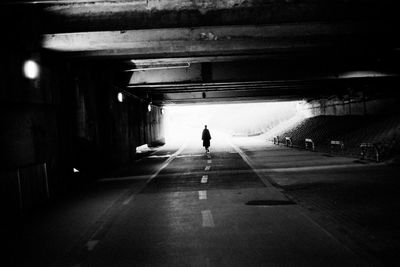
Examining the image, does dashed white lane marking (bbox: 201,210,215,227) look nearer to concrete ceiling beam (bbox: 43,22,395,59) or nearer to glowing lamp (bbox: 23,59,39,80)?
concrete ceiling beam (bbox: 43,22,395,59)

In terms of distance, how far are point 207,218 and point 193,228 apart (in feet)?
3.11

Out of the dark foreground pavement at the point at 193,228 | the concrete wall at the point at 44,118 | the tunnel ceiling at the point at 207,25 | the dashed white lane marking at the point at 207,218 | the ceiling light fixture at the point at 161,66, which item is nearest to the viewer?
the dark foreground pavement at the point at 193,228

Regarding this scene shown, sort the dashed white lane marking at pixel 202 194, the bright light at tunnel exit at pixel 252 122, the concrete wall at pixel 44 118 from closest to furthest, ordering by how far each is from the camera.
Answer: the concrete wall at pixel 44 118 → the dashed white lane marking at pixel 202 194 → the bright light at tunnel exit at pixel 252 122

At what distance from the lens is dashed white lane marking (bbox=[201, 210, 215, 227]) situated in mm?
8609

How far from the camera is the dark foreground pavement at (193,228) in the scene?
631cm

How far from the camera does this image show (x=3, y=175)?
31.8ft

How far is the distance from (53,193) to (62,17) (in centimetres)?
572

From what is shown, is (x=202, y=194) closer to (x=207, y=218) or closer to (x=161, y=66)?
(x=207, y=218)

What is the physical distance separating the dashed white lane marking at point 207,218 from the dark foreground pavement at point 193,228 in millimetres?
21

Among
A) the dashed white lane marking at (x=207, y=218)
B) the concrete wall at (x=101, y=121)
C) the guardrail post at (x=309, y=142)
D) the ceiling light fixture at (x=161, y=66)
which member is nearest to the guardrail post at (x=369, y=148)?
the guardrail post at (x=309, y=142)

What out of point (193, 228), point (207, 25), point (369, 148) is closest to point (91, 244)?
point (193, 228)

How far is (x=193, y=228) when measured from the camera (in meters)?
8.33

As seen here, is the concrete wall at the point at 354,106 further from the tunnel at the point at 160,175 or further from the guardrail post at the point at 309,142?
the tunnel at the point at 160,175

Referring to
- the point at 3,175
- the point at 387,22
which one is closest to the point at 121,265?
the point at 3,175
